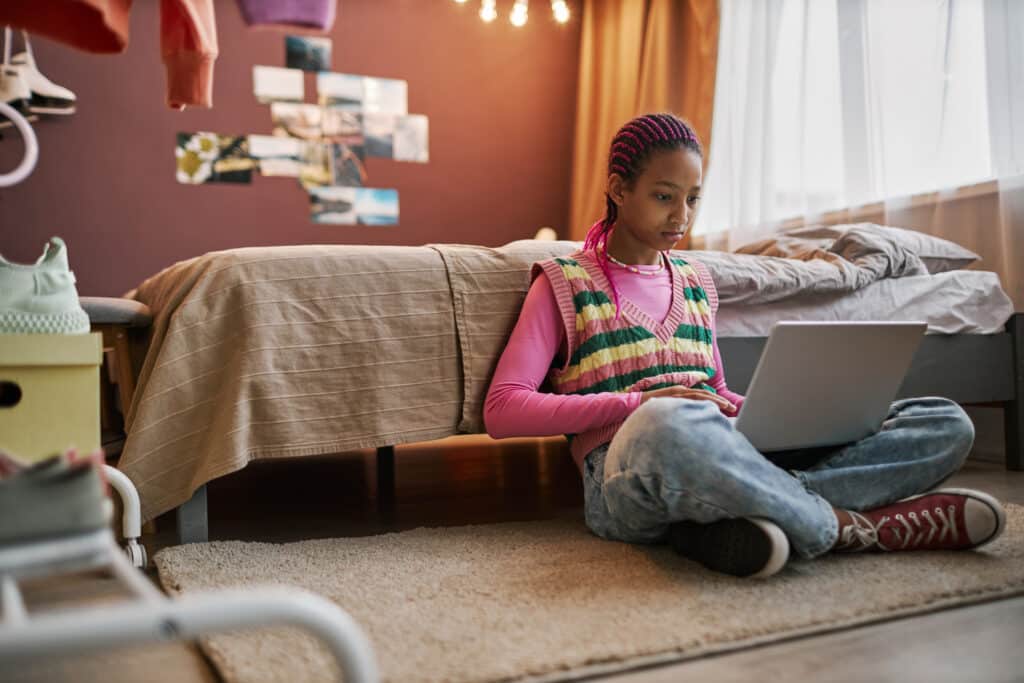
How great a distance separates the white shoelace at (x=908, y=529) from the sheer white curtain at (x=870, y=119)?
1272mm

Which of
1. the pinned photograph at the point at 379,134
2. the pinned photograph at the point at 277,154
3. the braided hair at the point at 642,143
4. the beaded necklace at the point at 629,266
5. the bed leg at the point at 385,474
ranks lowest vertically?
the bed leg at the point at 385,474

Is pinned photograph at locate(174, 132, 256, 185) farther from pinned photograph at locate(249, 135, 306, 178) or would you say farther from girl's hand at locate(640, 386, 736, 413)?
girl's hand at locate(640, 386, 736, 413)

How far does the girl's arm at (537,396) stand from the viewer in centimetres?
122

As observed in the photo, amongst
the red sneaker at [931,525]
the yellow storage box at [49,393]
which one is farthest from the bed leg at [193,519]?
the red sneaker at [931,525]

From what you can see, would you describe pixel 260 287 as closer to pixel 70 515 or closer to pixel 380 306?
pixel 380 306

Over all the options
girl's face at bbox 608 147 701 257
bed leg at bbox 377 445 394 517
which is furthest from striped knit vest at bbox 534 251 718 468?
bed leg at bbox 377 445 394 517

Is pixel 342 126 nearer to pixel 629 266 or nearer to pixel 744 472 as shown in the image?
pixel 629 266

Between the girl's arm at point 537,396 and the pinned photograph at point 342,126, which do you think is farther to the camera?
the pinned photograph at point 342,126

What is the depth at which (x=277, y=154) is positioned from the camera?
3.43 metres

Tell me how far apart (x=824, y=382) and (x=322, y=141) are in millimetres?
2800

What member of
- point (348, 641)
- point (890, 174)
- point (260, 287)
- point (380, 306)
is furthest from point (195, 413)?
point (890, 174)

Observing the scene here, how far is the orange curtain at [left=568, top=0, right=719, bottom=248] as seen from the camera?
329cm

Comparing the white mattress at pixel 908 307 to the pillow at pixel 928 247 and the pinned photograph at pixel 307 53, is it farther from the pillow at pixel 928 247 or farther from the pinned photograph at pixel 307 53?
the pinned photograph at pixel 307 53

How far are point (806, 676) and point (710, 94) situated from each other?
111 inches
